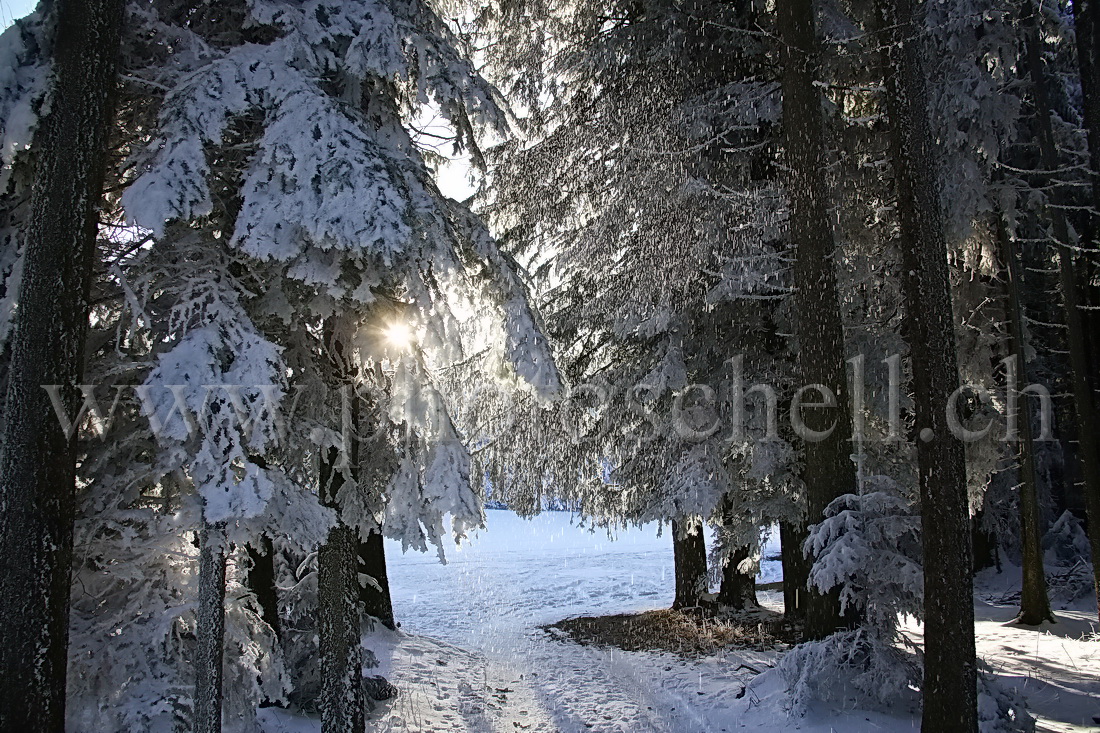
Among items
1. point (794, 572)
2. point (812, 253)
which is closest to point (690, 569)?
point (794, 572)

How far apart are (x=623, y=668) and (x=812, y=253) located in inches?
261

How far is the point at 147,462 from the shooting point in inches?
220

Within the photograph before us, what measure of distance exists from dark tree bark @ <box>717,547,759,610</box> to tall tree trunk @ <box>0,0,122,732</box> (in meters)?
10.9

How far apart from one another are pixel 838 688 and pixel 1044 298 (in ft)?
51.8

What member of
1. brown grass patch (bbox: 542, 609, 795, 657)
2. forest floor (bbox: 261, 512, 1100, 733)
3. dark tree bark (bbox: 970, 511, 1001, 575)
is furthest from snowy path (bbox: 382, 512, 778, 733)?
dark tree bark (bbox: 970, 511, 1001, 575)

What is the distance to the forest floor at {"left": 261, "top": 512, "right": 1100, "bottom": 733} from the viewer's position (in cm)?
711

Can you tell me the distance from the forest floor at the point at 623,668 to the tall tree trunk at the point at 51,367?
119 inches

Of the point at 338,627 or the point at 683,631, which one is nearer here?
the point at 338,627

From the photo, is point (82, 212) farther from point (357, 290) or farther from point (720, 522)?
point (720, 522)

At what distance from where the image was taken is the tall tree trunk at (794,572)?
9.74 meters

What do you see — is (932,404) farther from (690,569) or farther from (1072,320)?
(690,569)

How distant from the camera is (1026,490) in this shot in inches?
475

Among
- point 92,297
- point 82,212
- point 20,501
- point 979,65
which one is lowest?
point 20,501

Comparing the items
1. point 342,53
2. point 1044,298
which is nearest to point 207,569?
point 342,53
